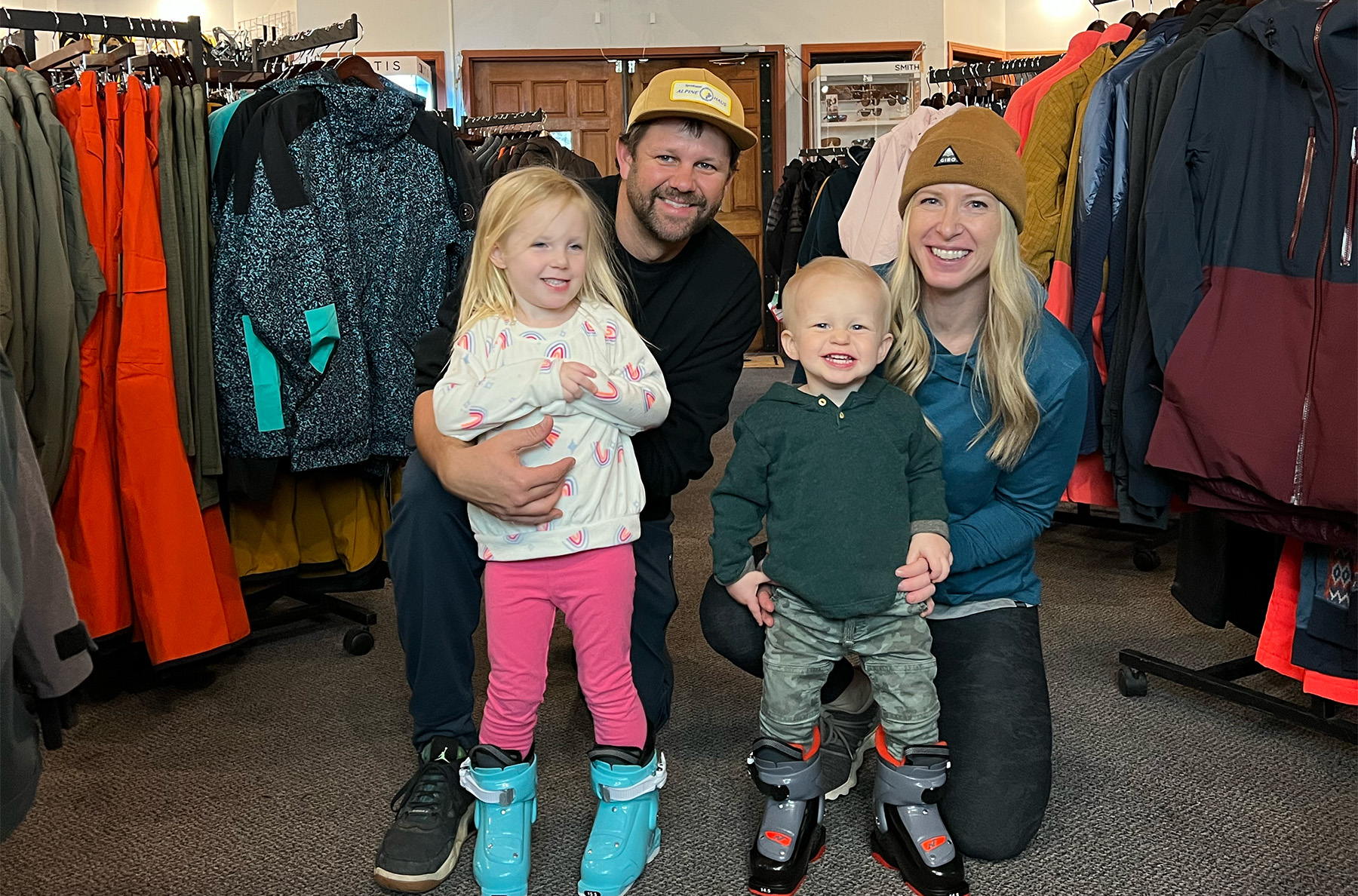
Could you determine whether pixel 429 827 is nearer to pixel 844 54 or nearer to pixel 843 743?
pixel 843 743

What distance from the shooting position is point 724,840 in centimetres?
169

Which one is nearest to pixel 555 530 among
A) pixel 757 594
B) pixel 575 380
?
pixel 575 380

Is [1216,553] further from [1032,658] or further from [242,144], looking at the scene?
[242,144]

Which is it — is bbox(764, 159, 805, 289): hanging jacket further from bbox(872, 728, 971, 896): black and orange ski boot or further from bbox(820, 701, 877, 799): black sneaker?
bbox(872, 728, 971, 896): black and orange ski boot

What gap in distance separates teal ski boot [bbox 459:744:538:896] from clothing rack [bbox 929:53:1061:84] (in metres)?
2.47

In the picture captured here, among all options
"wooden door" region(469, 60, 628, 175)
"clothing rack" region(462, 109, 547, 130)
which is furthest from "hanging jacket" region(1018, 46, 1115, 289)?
"wooden door" region(469, 60, 628, 175)

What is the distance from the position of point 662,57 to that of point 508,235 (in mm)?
7319

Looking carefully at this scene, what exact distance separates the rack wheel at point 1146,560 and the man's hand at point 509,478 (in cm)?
219

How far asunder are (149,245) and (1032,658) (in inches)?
72.6

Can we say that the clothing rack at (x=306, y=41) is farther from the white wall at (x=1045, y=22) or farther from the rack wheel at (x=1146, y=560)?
the white wall at (x=1045, y=22)

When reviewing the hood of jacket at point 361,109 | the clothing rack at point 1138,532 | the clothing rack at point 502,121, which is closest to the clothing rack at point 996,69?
the clothing rack at point 1138,532

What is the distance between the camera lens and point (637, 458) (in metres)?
1.76

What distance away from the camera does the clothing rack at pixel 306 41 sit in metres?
2.58

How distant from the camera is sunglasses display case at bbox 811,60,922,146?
7918 mm
